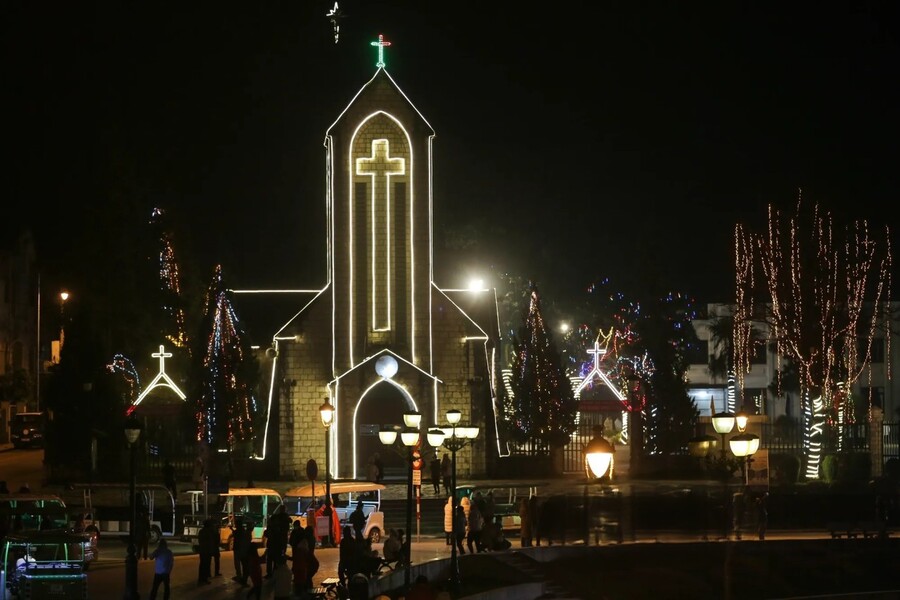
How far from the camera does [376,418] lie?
169 ft

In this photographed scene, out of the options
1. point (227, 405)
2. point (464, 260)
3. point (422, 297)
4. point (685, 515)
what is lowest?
point (685, 515)

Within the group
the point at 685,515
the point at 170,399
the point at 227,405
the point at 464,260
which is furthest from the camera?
the point at 464,260

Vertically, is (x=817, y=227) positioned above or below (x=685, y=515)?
above

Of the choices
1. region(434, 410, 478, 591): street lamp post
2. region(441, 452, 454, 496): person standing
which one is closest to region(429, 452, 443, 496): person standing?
region(441, 452, 454, 496): person standing

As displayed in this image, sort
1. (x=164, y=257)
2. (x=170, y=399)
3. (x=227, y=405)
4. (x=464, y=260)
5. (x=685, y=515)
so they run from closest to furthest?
(x=685, y=515)
(x=227, y=405)
(x=170, y=399)
(x=164, y=257)
(x=464, y=260)

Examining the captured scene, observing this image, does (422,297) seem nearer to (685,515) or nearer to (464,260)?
(685,515)

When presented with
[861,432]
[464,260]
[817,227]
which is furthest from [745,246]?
[464,260]

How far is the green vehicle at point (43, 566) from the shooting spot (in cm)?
2617

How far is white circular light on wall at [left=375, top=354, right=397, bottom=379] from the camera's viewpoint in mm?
50719

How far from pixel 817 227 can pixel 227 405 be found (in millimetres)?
21763

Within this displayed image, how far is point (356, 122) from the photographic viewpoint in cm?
5106

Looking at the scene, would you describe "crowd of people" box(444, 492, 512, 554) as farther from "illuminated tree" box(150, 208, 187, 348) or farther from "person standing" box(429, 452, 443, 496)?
"illuminated tree" box(150, 208, 187, 348)

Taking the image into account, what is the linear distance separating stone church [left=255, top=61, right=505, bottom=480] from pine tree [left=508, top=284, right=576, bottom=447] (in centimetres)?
227

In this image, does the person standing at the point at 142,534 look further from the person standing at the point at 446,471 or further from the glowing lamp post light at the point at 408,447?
the person standing at the point at 446,471
